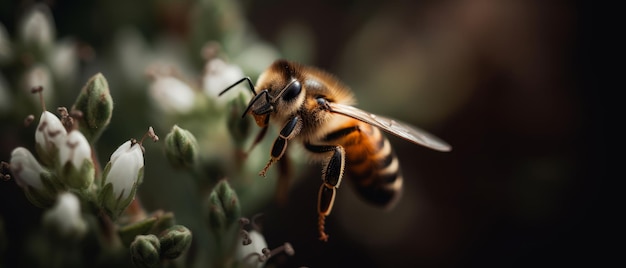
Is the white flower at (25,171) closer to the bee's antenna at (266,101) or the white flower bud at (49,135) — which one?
the white flower bud at (49,135)

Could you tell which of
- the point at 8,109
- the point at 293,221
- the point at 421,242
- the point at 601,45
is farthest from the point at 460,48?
the point at 8,109

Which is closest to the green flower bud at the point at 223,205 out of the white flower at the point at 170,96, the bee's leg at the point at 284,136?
the bee's leg at the point at 284,136

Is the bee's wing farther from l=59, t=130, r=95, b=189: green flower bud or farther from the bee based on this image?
l=59, t=130, r=95, b=189: green flower bud

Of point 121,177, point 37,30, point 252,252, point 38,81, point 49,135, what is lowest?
point 252,252

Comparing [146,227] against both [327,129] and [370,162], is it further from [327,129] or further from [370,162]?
[370,162]

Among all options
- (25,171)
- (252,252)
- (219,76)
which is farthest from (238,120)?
(25,171)

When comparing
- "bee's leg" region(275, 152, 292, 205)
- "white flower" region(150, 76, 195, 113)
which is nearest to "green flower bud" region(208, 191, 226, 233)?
"bee's leg" region(275, 152, 292, 205)

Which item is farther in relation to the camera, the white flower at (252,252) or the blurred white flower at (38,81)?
the blurred white flower at (38,81)
